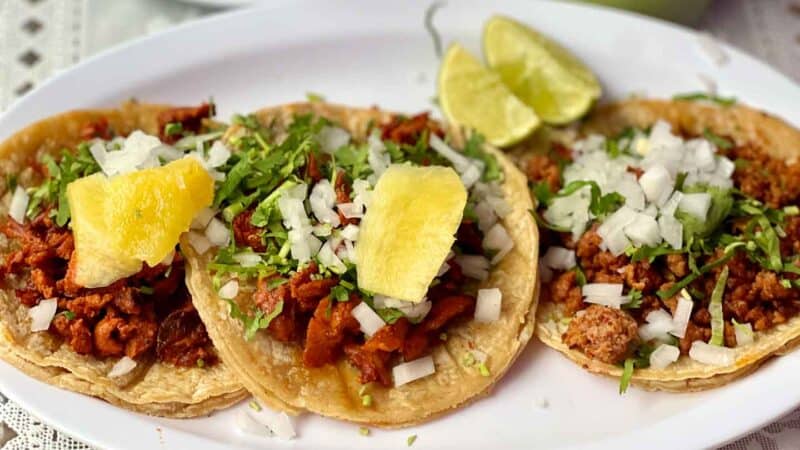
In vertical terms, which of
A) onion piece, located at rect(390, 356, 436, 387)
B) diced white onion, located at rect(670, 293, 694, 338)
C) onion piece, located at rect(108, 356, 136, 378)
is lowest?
onion piece, located at rect(390, 356, 436, 387)

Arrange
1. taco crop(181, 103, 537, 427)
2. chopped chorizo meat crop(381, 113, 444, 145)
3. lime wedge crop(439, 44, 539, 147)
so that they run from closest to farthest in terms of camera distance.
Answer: taco crop(181, 103, 537, 427) → chopped chorizo meat crop(381, 113, 444, 145) → lime wedge crop(439, 44, 539, 147)

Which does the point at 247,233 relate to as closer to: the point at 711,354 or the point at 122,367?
the point at 122,367

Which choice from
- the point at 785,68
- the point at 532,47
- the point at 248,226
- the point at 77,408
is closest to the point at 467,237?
the point at 248,226

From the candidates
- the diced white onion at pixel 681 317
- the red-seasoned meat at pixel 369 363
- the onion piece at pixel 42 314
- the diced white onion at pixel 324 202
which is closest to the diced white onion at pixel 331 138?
the diced white onion at pixel 324 202

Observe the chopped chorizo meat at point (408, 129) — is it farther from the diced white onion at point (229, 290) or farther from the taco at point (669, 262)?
the diced white onion at point (229, 290)

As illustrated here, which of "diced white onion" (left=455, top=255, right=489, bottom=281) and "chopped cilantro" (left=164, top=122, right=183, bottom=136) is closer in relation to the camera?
"diced white onion" (left=455, top=255, right=489, bottom=281)

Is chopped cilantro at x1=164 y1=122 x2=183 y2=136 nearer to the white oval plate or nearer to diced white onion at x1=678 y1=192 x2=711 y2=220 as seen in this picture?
the white oval plate

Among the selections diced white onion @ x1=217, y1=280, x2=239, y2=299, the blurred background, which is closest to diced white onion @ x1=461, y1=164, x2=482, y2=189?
diced white onion @ x1=217, y1=280, x2=239, y2=299

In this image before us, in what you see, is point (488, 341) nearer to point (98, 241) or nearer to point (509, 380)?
point (509, 380)
